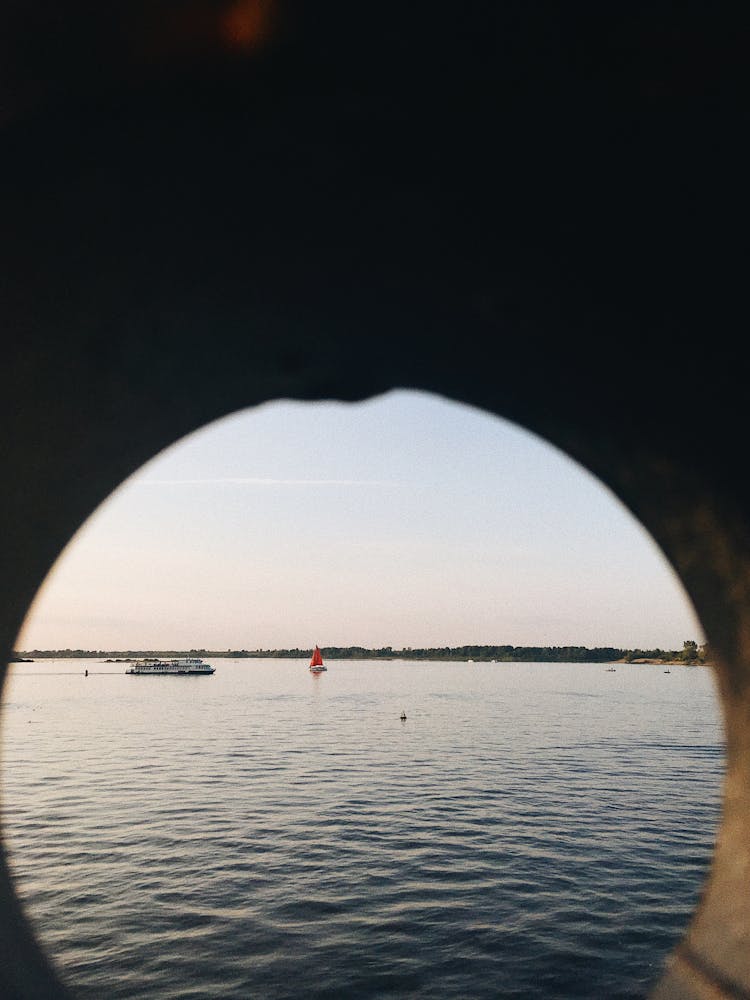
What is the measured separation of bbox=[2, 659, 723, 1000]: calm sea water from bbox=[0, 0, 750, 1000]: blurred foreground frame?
2423 millimetres

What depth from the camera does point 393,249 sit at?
3602mm

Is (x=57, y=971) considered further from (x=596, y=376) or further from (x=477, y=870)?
(x=477, y=870)

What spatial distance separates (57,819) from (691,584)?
25093 millimetres

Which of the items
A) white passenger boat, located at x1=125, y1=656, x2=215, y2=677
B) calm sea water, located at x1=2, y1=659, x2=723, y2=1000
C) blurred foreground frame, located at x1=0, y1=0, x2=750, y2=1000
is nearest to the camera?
blurred foreground frame, located at x1=0, y1=0, x2=750, y2=1000

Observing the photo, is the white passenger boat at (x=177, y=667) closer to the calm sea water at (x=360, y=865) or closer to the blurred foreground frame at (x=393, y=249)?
the calm sea water at (x=360, y=865)

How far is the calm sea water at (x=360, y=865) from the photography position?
12.1m

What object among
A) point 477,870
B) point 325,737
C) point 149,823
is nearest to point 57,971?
point 477,870

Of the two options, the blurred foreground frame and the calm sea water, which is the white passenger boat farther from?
the blurred foreground frame

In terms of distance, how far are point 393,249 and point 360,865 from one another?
58.0 ft

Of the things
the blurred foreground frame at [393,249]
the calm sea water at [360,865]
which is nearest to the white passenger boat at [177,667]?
the calm sea water at [360,865]

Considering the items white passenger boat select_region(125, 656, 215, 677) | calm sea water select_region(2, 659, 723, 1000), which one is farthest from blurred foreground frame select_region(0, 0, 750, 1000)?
white passenger boat select_region(125, 656, 215, 677)

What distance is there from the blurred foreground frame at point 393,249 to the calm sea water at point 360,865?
2423mm

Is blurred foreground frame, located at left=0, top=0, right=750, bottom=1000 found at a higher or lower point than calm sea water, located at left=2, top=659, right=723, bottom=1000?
higher

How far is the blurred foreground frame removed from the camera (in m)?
2.55
